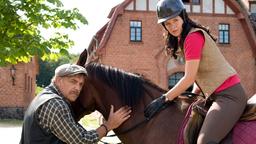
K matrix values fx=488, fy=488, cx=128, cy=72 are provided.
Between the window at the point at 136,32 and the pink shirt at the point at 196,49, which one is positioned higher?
the window at the point at 136,32

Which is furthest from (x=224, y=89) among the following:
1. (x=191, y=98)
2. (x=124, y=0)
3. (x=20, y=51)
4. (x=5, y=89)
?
(x=5, y=89)

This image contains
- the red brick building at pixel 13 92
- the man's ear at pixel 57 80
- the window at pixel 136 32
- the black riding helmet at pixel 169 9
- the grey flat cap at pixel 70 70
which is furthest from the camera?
the red brick building at pixel 13 92

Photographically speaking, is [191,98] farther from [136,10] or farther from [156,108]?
[136,10]

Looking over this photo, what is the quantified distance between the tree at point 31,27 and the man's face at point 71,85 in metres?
5.98

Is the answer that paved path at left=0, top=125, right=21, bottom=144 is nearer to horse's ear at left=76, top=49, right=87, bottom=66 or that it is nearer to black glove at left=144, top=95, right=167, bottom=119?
horse's ear at left=76, top=49, right=87, bottom=66

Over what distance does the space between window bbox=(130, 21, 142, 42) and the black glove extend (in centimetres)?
2615

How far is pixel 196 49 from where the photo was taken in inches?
156

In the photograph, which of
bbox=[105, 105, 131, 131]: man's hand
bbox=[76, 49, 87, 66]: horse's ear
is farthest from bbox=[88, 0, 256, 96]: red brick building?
bbox=[105, 105, 131, 131]: man's hand

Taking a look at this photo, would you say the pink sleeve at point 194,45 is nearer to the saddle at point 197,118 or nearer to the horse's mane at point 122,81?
the saddle at point 197,118

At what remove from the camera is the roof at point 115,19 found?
95.3ft

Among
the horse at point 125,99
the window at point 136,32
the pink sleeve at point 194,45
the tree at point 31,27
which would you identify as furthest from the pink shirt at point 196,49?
the window at point 136,32

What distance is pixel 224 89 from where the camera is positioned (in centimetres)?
397

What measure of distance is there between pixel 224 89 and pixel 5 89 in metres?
33.2

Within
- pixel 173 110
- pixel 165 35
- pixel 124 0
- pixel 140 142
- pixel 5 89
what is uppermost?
pixel 124 0
